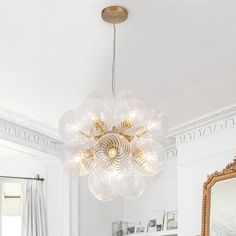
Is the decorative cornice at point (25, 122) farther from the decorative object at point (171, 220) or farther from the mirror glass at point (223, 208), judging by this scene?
the mirror glass at point (223, 208)

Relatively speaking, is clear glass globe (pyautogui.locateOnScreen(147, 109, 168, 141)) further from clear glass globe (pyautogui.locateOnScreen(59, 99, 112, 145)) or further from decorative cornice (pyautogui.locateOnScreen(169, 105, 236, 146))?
decorative cornice (pyautogui.locateOnScreen(169, 105, 236, 146))

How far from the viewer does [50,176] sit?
17.1 feet

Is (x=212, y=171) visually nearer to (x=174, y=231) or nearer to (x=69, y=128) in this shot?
(x=174, y=231)

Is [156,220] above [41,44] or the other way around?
the other way around

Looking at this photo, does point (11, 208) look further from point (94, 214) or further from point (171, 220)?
point (171, 220)

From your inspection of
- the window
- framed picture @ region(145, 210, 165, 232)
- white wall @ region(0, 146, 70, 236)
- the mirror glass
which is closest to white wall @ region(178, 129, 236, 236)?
the mirror glass

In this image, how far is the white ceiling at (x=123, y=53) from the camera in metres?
3.02

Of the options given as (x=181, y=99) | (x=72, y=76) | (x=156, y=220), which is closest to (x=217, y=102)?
(x=181, y=99)

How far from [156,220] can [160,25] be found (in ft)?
9.13

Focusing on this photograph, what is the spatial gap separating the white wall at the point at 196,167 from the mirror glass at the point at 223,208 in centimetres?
22

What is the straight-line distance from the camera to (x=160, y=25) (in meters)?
3.17

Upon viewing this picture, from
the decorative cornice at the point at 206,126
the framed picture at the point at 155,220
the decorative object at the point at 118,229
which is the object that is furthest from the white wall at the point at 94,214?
the decorative cornice at the point at 206,126

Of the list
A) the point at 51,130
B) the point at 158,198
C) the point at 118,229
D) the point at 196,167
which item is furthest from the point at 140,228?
the point at 51,130

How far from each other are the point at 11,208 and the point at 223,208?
81.6 inches
